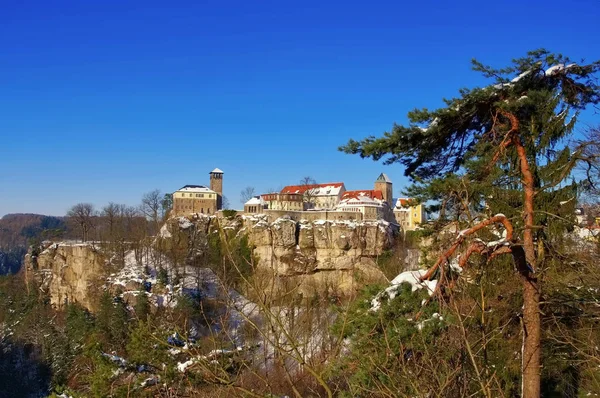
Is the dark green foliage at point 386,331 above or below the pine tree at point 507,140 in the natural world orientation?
below

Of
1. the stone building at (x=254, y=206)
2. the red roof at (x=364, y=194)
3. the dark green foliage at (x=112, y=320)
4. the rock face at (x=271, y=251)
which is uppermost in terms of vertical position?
the red roof at (x=364, y=194)

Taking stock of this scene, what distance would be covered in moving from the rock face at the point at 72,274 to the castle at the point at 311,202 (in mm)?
11378

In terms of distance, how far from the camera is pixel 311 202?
52469mm

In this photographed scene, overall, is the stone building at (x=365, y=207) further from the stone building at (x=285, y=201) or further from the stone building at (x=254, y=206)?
the stone building at (x=254, y=206)

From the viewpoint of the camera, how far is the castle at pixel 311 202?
39594 mm

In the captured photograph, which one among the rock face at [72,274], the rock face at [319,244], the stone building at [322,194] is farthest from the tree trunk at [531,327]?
the stone building at [322,194]

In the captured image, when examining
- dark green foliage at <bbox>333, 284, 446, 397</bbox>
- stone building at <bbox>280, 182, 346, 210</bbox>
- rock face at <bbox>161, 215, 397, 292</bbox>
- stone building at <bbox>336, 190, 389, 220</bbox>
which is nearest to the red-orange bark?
dark green foliage at <bbox>333, 284, 446, 397</bbox>

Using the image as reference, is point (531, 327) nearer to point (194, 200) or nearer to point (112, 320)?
point (112, 320)

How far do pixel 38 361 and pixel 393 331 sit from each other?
3058 cm

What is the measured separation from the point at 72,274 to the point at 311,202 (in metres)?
24.3

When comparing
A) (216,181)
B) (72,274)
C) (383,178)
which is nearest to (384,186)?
(383,178)

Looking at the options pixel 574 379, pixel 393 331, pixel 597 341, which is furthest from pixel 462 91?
pixel 574 379

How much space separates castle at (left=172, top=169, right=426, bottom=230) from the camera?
39.6 metres

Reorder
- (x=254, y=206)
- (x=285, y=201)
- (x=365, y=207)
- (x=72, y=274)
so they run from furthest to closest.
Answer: (x=285, y=201)
(x=254, y=206)
(x=365, y=207)
(x=72, y=274)
